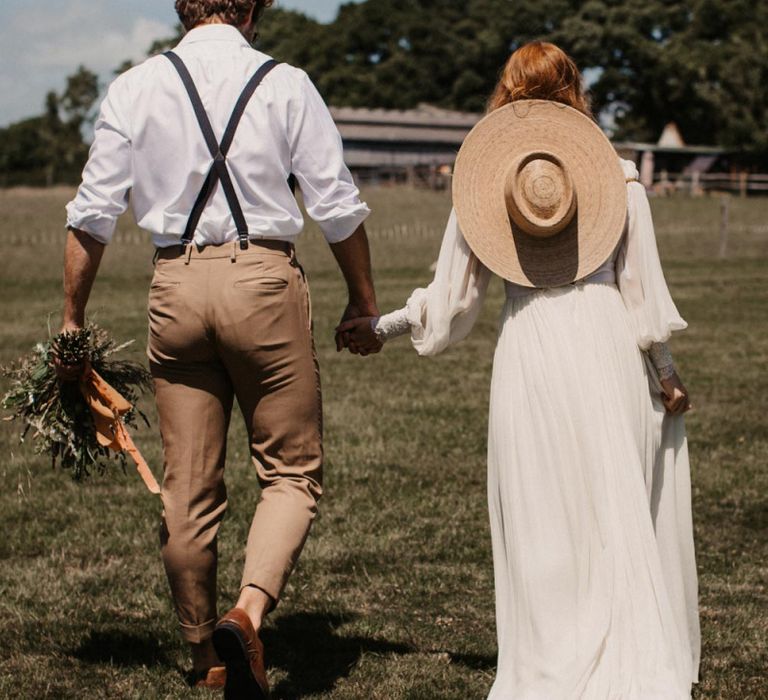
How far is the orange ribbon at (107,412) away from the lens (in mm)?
4727

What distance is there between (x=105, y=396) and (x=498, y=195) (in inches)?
65.4

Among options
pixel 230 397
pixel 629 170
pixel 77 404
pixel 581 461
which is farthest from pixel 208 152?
pixel 581 461

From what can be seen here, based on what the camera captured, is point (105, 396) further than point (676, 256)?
No

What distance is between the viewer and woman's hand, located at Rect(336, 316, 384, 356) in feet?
15.7

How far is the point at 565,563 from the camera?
13.9 feet

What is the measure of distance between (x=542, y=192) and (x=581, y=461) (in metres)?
0.91

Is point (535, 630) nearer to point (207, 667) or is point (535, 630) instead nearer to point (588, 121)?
point (207, 667)

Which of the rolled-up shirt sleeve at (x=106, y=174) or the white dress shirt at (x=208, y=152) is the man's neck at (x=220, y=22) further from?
the rolled-up shirt sleeve at (x=106, y=174)

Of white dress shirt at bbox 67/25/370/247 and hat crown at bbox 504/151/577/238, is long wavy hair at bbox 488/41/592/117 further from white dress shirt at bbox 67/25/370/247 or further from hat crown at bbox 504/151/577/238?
white dress shirt at bbox 67/25/370/247

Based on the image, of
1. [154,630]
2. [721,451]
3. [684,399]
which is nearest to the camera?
[684,399]

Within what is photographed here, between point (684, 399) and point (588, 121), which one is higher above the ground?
point (588, 121)

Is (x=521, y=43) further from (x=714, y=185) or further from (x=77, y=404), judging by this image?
(x=77, y=404)

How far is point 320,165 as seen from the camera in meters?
4.27

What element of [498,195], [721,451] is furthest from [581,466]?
[721,451]
